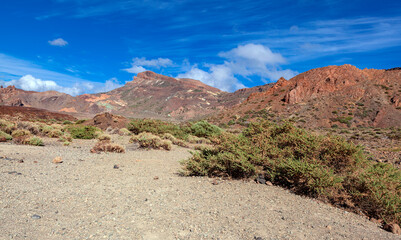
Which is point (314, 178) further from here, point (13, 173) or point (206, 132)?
point (206, 132)

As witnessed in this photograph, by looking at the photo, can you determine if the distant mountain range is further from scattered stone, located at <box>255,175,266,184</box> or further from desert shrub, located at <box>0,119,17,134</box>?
scattered stone, located at <box>255,175,266,184</box>

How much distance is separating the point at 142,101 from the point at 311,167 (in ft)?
382

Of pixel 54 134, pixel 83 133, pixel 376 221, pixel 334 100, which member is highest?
pixel 334 100

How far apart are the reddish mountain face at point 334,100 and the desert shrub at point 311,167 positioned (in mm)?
31459

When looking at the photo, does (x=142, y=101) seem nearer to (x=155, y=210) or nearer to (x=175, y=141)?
(x=175, y=141)

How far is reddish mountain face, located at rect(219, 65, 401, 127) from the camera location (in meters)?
35.1

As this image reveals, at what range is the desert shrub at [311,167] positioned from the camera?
438 cm

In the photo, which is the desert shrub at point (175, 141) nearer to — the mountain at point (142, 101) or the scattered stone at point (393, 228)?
the scattered stone at point (393, 228)

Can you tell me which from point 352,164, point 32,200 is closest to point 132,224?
point 32,200

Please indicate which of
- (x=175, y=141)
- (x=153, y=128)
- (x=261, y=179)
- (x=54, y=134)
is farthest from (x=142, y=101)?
(x=261, y=179)

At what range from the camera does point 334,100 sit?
4053 cm

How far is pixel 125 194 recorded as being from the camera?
16.1ft

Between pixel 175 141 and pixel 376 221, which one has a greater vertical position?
pixel 175 141

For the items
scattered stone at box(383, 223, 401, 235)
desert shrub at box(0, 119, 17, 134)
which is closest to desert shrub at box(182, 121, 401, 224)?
scattered stone at box(383, 223, 401, 235)
